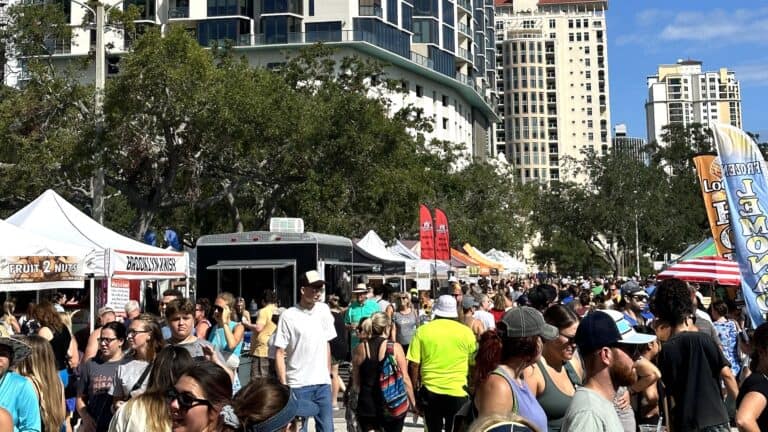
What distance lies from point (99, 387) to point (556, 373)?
3193 millimetres

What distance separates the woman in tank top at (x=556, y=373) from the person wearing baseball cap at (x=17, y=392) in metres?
2.76

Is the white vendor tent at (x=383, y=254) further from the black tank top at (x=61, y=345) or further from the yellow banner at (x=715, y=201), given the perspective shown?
the black tank top at (x=61, y=345)

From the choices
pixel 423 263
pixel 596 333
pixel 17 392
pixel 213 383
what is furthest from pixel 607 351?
pixel 423 263

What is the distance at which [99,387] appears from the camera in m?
6.80

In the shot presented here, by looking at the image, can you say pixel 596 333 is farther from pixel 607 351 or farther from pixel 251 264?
pixel 251 264

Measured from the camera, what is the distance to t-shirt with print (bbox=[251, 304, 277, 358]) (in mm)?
12133

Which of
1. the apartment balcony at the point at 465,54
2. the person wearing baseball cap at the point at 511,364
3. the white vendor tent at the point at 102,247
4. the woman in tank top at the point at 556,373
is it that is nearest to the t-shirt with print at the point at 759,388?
the woman in tank top at the point at 556,373

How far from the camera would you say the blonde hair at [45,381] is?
6.02 m

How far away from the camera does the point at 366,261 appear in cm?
2603

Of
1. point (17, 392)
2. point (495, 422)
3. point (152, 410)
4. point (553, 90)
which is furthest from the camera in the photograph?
point (553, 90)

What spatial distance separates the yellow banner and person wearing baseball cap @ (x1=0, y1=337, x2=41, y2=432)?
7978 millimetres

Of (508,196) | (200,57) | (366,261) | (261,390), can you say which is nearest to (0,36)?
(200,57)

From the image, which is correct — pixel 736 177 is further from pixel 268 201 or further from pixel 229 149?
pixel 268 201

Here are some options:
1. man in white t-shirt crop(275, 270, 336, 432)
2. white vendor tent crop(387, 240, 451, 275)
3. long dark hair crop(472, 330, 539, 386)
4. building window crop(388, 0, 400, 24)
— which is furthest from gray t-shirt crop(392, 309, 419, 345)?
building window crop(388, 0, 400, 24)
